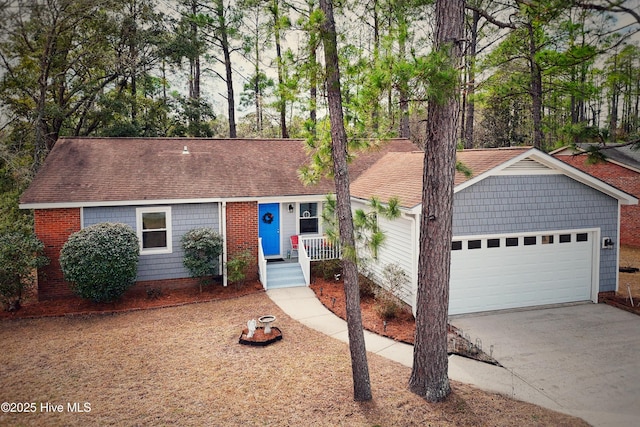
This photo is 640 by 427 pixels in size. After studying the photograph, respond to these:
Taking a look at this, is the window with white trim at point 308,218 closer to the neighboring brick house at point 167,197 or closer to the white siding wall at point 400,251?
the neighboring brick house at point 167,197

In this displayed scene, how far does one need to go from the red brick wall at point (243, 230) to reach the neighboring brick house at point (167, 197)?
0.03 meters

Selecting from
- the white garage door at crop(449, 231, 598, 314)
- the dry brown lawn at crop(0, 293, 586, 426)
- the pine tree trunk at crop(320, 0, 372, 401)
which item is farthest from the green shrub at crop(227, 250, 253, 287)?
the pine tree trunk at crop(320, 0, 372, 401)

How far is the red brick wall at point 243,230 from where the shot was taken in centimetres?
1276

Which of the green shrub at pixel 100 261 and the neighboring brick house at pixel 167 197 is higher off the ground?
the neighboring brick house at pixel 167 197

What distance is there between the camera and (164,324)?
9633mm

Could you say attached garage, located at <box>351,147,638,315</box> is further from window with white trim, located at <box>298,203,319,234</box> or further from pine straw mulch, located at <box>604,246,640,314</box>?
window with white trim, located at <box>298,203,319,234</box>

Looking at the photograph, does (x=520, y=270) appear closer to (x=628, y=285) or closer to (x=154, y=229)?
(x=628, y=285)

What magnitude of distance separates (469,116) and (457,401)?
2050cm

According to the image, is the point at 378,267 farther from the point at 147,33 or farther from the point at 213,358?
the point at 147,33

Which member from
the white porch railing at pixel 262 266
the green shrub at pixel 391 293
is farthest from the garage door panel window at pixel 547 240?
the white porch railing at pixel 262 266

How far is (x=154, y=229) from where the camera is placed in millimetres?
12164

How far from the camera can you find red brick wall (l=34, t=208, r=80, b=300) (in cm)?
1115

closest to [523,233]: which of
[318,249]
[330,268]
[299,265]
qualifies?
[330,268]

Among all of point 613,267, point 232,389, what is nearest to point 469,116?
point 613,267
